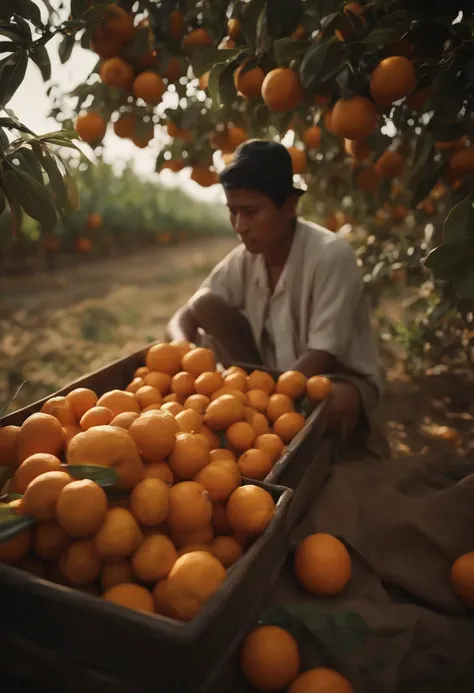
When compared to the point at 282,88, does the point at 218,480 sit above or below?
below

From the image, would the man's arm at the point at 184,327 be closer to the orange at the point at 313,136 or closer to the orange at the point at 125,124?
the orange at the point at 125,124

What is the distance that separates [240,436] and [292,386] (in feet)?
1.45

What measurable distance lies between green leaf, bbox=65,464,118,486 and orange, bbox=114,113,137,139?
75.5 inches

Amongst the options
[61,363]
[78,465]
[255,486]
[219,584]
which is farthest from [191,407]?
[61,363]

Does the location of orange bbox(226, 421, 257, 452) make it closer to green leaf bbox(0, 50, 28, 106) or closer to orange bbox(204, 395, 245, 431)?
orange bbox(204, 395, 245, 431)

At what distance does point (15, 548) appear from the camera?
1.14 m

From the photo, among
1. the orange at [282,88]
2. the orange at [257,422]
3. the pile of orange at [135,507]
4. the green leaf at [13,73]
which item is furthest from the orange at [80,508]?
the orange at [282,88]

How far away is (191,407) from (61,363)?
309cm

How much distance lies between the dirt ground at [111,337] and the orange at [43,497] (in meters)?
2.38

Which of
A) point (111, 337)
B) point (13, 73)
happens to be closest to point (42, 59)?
point (13, 73)

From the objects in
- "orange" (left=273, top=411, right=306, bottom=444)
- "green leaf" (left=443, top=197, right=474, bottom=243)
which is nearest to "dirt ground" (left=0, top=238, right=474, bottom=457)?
"orange" (left=273, top=411, right=306, bottom=444)

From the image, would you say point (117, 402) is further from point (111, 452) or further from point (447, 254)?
point (447, 254)

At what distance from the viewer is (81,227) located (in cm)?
893

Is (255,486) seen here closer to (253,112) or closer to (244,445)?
(244,445)
